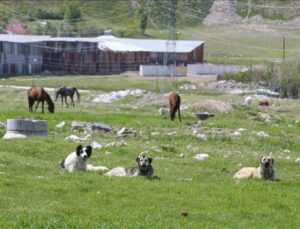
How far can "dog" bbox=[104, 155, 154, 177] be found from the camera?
24.1 metres

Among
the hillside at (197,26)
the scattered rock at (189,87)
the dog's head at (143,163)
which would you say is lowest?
the scattered rock at (189,87)

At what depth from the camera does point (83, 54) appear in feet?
440

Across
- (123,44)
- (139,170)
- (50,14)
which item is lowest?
(139,170)

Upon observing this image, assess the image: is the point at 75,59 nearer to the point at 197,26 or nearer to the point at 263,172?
the point at 197,26

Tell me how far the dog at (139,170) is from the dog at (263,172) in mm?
2448

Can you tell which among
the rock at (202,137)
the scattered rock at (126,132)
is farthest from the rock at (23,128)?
the rock at (202,137)

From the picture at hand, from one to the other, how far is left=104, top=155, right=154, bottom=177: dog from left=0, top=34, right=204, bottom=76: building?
334 feet

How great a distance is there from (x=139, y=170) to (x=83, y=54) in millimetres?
110810

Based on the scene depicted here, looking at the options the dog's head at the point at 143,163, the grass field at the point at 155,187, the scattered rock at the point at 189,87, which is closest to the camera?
the grass field at the point at 155,187

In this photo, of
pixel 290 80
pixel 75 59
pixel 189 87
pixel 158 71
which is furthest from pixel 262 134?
pixel 75 59

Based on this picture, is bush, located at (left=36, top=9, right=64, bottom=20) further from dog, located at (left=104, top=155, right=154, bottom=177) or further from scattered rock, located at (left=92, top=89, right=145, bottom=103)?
dog, located at (left=104, top=155, right=154, bottom=177)

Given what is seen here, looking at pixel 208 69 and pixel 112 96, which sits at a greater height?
pixel 112 96

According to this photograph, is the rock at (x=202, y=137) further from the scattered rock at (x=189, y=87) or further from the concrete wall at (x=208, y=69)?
the concrete wall at (x=208, y=69)

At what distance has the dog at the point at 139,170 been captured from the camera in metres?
24.1
